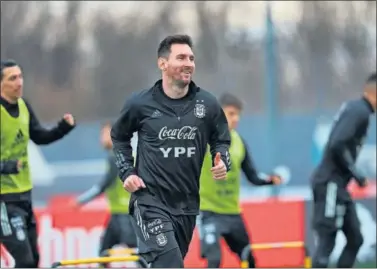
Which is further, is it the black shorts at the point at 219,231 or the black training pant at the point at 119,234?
the black training pant at the point at 119,234

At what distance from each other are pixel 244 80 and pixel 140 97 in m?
9.19

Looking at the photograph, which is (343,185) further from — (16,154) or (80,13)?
(80,13)

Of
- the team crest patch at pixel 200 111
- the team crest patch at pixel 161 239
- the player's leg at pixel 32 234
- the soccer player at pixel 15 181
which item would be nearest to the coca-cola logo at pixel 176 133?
the team crest patch at pixel 200 111

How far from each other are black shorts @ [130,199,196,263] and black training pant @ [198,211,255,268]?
2873 millimetres

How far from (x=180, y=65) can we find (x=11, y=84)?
244 cm

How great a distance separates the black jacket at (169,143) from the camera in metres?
7.36

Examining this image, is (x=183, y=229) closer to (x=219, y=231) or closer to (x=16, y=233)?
(x=16, y=233)

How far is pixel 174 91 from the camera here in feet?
24.4

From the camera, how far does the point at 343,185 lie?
1041 cm

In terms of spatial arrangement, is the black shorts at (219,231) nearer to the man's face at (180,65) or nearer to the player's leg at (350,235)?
the player's leg at (350,235)

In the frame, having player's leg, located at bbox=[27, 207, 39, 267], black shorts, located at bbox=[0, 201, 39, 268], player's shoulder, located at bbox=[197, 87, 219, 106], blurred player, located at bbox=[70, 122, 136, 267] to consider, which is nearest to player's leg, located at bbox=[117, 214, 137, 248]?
blurred player, located at bbox=[70, 122, 136, 267]

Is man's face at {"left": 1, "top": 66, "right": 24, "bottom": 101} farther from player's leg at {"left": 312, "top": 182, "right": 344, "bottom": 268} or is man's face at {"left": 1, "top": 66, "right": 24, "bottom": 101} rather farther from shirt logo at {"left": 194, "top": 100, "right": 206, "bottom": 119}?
player's leg at {"left": 312, "top": 182, "right": 344, "bottom": 268}

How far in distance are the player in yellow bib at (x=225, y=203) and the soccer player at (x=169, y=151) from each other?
9.42 ft

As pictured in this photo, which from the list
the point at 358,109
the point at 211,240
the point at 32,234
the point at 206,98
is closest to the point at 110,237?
the point at 211,240
